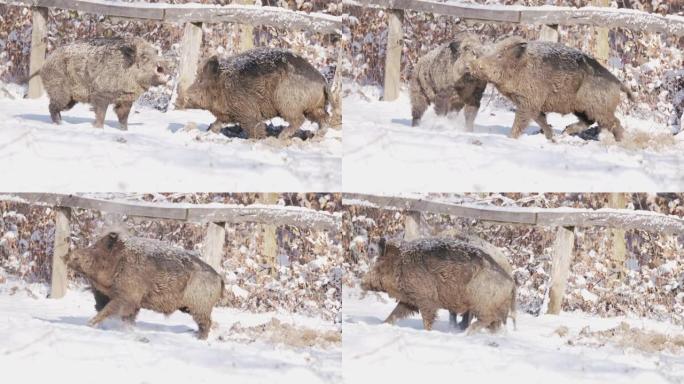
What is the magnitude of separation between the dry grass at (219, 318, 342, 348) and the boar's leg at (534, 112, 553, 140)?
159 centimetres

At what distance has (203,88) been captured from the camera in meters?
7.77

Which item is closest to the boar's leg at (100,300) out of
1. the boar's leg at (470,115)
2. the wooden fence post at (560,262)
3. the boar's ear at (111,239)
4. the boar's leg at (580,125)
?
the boar's ear at (111,239)

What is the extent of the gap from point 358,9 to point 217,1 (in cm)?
79

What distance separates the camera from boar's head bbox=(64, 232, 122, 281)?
7.49 m

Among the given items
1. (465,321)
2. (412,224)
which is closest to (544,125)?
(412,224)

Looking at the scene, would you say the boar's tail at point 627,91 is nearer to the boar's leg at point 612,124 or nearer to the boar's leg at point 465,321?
the boar's leg at point 612,124

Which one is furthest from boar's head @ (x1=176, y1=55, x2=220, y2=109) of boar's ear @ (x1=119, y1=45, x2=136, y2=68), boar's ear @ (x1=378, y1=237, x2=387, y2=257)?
boar's ear @ (x1=378, y1=237, x2=387, y2=257)

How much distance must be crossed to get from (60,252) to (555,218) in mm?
2812

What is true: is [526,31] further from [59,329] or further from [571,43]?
[59,329]

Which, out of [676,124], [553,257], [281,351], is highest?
[676,124]

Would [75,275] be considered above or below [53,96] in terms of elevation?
below

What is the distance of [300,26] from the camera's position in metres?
7.77

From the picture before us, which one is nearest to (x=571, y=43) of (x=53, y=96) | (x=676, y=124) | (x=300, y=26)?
(x=676, y=124)

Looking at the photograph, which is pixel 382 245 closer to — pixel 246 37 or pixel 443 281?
pixel 443 281
